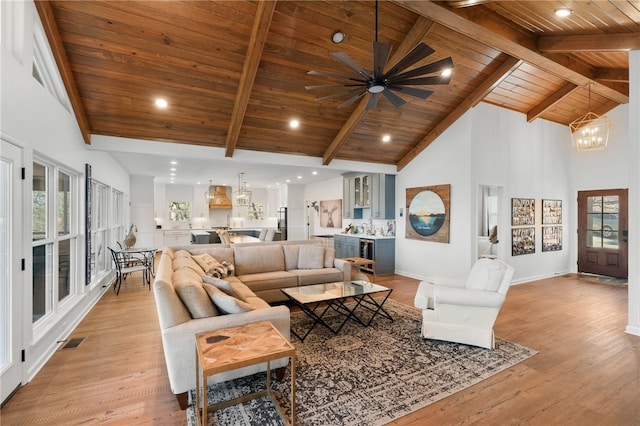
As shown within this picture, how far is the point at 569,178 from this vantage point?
23.9 ft

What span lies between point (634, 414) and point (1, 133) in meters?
5.05

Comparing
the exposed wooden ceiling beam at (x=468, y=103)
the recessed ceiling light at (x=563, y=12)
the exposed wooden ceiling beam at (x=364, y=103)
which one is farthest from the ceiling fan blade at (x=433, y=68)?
the exposed wooden ceiling beam at (x=468, y=103)

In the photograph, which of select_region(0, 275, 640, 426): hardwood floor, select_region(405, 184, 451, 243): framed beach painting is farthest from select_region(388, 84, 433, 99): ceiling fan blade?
select_region(405, 184, 451, 243): framed beach painting

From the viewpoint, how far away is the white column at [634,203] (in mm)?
3590

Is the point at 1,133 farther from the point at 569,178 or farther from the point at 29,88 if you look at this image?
the point at 569,178

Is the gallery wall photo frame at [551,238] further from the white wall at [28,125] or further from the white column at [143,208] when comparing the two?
the white column at [143,208]

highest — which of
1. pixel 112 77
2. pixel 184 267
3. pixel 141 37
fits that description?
pixel 141 37

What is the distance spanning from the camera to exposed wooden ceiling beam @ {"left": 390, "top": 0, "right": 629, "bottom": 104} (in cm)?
330

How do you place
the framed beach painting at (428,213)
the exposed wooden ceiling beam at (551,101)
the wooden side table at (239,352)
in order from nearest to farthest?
the wooden side table at (239,352)
the exposed wooden ceiling beam at (551,101)
the framed beach painting at (428,213)

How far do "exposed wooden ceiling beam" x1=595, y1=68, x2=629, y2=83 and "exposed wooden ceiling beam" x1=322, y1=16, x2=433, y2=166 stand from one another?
11.5 ft

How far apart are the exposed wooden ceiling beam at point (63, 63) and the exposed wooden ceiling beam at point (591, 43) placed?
591 centimetres

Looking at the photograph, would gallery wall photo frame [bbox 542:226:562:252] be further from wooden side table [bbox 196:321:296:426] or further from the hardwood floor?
wooden side table [bbox 196:321:296:426]

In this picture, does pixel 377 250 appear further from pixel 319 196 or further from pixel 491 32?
pixel 491 32

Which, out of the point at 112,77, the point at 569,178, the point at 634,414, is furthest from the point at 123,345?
the point at 569,178
